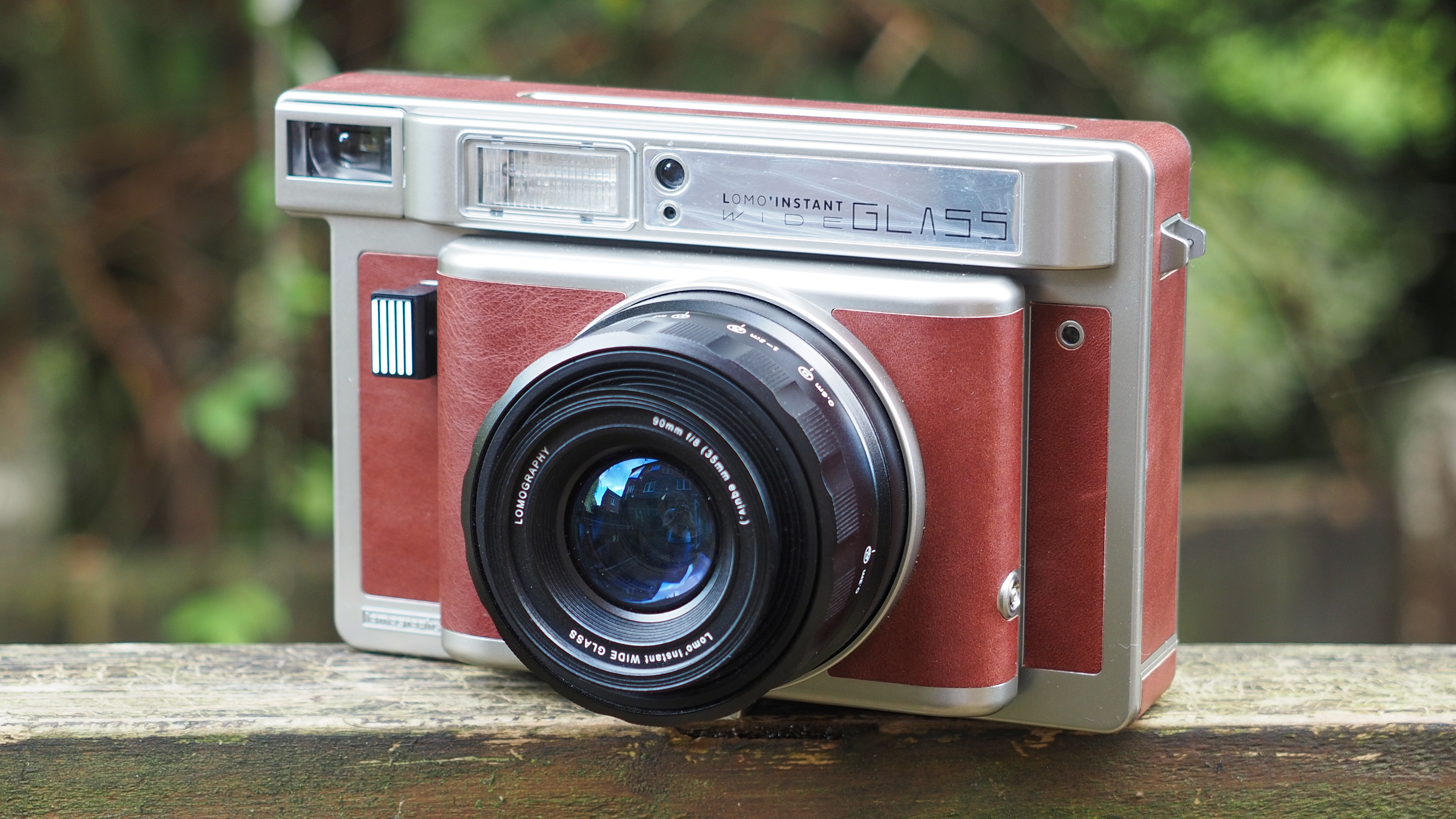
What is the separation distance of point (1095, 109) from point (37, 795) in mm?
1938

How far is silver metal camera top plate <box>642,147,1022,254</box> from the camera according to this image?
979 millimetres

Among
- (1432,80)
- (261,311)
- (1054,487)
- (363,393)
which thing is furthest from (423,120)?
(1432,80)

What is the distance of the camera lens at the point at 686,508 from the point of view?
919 mm

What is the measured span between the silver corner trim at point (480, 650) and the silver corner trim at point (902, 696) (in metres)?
0.19

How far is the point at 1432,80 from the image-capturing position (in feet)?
8.48

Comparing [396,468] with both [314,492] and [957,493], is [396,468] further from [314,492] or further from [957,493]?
[314,492]

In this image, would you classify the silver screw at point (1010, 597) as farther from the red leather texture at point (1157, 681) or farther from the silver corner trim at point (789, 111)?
the silver corner trim at point (789, 111)

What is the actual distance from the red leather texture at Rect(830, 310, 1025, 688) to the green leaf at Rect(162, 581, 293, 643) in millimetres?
1350

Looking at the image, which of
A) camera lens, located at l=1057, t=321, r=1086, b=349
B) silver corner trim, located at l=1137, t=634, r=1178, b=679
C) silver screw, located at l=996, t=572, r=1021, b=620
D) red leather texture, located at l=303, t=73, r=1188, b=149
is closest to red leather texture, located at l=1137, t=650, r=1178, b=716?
silver corner trim, located at l=1137, t=634, r=1178, b=679

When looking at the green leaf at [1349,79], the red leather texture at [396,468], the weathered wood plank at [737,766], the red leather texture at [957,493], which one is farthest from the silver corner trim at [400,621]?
the green leaf at [1349,79]

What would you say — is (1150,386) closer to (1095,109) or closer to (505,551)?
(505,551)

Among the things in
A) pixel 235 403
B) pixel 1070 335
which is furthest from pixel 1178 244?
pixel 235 403

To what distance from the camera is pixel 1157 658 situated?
3.54 ft

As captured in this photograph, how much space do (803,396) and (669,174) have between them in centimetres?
20
